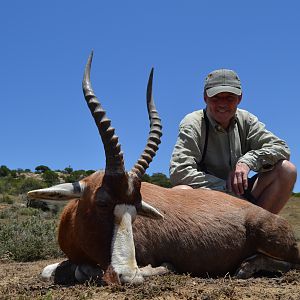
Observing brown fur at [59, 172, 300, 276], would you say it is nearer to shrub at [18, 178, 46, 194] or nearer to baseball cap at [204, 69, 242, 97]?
Result: baseball cap at [204, 69, 242, 97]

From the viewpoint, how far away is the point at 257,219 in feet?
20.4

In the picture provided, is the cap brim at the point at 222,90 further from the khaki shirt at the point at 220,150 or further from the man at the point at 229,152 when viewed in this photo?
the khaki shirt at the point at 220,150

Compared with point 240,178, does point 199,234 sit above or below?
below

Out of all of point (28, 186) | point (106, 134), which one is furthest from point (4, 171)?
point (106, 134)

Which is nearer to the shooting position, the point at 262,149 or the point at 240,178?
the point at 240,178

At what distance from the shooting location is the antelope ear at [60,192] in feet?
17.8

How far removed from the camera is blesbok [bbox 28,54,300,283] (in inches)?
208

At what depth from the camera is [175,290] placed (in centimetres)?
470

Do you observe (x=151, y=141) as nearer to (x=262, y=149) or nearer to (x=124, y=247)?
(x=124, y=247)

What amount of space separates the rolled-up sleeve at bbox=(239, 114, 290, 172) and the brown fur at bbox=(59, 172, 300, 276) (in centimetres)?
76

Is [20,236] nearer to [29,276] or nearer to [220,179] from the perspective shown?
[29,276]

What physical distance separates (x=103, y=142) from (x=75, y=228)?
0.90m

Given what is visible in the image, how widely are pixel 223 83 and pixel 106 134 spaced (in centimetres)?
233

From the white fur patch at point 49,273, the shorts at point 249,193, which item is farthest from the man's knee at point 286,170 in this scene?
the white fur patch at point 49,273
